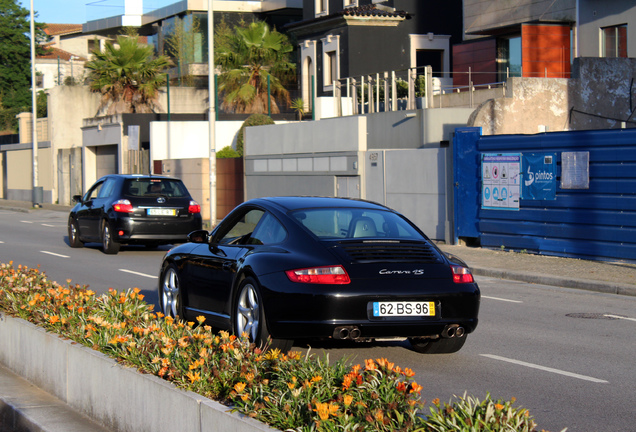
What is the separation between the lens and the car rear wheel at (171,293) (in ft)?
31.4

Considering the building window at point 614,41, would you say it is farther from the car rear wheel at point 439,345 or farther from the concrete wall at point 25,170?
the concrete wall at point 25,170

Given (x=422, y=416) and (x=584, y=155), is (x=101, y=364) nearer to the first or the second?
(x=422, y=416)

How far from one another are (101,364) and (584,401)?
11.4ft

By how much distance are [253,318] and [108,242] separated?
40.4 ft

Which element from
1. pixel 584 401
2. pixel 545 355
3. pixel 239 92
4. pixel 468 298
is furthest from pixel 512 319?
pixel 239 92

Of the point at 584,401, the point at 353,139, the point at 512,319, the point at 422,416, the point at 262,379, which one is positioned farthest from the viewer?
the point at 353,139

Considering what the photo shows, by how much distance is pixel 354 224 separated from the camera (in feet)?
28.0

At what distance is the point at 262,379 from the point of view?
5.10 metres

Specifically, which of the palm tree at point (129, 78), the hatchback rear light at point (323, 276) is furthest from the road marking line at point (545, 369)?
the palm tree at point (129, 78)

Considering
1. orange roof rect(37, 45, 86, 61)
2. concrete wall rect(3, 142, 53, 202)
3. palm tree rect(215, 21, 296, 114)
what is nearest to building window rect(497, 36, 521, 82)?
palm tree rect(215, 21, 296, 114)

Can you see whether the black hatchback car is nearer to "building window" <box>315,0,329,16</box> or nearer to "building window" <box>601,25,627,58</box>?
"building window" <box>601,25,627,58</box>

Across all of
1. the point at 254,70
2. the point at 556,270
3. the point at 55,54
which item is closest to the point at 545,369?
the point at 556,270

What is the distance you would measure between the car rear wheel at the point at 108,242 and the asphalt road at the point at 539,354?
11.7ft

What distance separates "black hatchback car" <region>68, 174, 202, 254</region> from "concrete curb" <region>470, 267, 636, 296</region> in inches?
258
